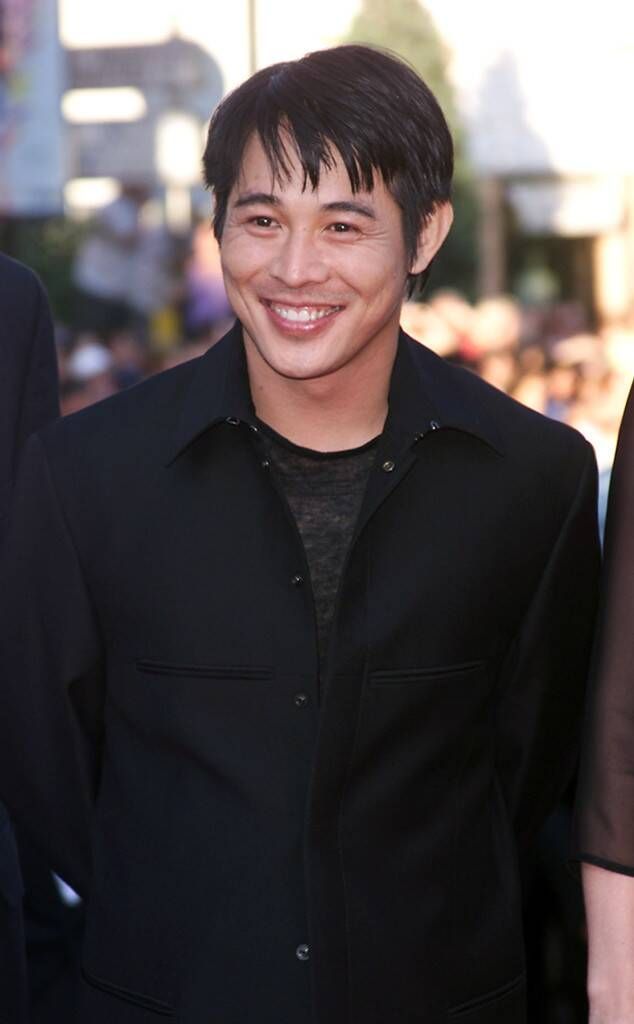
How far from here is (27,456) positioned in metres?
3.63

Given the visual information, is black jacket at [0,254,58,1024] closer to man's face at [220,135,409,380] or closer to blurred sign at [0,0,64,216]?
man's face at [220,135,409,380]

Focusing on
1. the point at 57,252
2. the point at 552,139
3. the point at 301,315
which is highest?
the point at 552,139

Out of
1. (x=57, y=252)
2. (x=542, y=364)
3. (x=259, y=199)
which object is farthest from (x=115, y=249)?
(x=57, y=252)

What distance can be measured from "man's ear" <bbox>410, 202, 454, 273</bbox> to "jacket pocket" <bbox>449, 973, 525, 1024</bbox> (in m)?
1.29

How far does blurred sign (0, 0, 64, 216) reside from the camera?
44.1 ft

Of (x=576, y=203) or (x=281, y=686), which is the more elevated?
(x=576, y=203)

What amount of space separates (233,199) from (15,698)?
3.27 feet

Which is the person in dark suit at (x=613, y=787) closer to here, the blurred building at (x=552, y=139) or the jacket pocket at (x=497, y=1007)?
the jacket pocket at (x=497, y=1007)

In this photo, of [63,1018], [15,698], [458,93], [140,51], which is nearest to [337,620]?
[15,698]

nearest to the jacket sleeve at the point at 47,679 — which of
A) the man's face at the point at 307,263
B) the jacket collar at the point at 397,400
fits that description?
the jacket collar at the point at 397,400

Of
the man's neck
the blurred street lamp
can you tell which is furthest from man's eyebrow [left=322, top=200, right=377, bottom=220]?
the blurred street lamp

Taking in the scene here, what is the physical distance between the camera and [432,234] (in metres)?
3.74

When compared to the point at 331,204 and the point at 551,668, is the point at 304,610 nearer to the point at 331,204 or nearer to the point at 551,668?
the point at 551,668

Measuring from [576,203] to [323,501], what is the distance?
1061 inches
